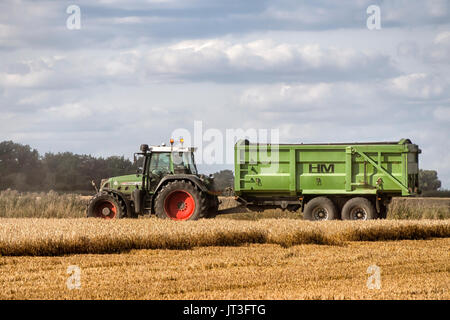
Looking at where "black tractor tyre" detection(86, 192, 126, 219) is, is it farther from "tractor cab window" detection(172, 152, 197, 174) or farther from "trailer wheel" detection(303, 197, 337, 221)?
"trailer wheel" detection(303, 197, 337, 221)

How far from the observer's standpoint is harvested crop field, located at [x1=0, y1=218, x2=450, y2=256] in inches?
498

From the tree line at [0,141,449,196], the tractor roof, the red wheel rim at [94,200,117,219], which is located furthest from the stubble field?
the tree line at [0,141,449,196]

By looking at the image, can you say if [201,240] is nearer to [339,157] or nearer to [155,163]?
[155,163]

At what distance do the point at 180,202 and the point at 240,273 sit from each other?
24.0ft

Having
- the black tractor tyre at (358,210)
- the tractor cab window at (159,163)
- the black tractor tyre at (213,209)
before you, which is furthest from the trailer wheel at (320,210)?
the tractor cab window at (159,163)

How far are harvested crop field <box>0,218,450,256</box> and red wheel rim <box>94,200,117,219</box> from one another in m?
3.39

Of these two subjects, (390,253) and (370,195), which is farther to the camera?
(370,195)

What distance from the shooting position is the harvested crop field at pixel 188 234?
41.5 feet

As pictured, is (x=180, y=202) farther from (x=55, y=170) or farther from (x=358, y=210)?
(x=55, y=170)

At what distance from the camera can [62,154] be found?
138 feet

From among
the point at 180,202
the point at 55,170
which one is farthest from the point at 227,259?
the point at 55,170

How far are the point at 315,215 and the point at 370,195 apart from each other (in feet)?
5.22
